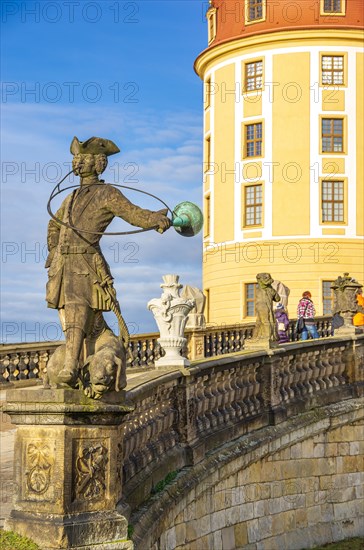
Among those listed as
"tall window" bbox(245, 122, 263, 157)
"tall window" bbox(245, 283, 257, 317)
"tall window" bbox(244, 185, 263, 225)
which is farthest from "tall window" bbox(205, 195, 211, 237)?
"tall window" bbox(245, 283, 257, 317)

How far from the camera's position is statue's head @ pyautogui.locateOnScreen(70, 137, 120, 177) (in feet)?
28.1

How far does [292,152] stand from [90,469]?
35.4 meters

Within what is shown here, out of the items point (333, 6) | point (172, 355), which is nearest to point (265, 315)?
point (172, 355)

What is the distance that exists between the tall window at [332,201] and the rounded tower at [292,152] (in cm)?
4

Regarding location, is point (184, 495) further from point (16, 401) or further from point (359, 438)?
point (359, 438)

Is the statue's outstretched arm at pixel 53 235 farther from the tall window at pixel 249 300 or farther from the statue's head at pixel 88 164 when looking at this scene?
the tall window at pixel 249 300

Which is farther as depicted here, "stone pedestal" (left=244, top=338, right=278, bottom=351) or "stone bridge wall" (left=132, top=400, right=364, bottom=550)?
"stone pedestal" (left=244, top=338, right=278, bottom=351)

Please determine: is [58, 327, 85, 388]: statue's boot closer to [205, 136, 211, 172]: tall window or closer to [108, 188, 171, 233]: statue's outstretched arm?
[108, 188, 171, 233]: statue's outstretched arm

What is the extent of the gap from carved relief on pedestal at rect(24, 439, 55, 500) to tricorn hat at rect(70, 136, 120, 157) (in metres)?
2.40

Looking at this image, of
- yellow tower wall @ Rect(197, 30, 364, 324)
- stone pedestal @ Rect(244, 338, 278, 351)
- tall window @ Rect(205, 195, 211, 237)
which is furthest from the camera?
tall window @ Rect(205, 195, 211, 237)

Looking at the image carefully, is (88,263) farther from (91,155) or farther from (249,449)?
(249,449)

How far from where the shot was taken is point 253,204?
4300 centimetres

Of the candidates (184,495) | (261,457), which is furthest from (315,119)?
(184,495)

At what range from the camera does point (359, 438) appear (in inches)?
641
